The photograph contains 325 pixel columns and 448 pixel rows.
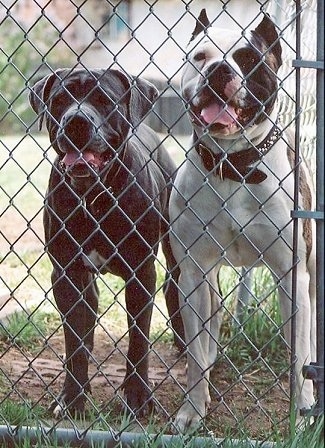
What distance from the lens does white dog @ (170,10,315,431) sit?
11.1 ft

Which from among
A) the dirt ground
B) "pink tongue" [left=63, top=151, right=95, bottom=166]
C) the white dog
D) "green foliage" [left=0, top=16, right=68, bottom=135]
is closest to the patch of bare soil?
the dirt ground

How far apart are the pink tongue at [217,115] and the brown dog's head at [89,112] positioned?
0.83 ft

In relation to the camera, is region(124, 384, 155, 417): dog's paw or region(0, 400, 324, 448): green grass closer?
region(0, 400, 324, 448): green grass

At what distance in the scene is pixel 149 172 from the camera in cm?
388

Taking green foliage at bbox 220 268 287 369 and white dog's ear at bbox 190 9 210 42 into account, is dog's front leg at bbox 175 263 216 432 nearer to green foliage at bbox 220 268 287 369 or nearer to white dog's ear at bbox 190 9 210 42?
green foliage at bbox 220 268 287 369

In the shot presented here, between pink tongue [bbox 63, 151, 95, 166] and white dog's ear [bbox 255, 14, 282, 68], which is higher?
white dog's ear [bbox 255, 14, 282, 68]

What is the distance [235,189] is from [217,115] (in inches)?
14.9

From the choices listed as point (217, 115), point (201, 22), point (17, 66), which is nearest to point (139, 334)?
point (217, 115)

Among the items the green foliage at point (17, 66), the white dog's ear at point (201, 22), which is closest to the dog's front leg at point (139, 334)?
the white dog's ear at point (201, 22)

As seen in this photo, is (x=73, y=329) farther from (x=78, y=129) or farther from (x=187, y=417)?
(x=78, y=129)

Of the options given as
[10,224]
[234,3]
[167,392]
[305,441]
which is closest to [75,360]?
[167,392]

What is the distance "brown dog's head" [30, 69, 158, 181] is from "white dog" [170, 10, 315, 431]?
0.70ft

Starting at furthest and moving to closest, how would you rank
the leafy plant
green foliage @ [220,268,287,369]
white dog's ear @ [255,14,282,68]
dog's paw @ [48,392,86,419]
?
the leafy plant, green foliage @ [220,268,287,369], dog's paw @ [48,392,86,419], white dog's ear @ [255,14,282,68]

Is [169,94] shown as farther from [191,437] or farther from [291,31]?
[191,437]
